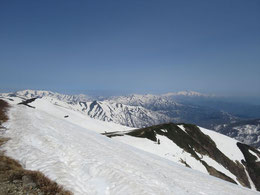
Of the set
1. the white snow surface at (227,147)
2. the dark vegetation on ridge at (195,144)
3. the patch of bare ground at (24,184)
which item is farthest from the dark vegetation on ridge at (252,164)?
the patch of bare ground at (24,184)

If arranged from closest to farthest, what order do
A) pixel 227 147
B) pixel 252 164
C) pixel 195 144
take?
pixel 195 144 < pixel 252 164 < pixel 227 147

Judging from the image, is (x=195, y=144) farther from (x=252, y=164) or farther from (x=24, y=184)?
(x=24, y=184)

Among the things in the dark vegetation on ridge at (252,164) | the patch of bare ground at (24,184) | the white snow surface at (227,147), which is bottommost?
the dark vegetation on ridge at (252,164)

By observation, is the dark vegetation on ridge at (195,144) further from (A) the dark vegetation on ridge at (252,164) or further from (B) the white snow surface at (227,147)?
(B) the white snow surface at (227,147)

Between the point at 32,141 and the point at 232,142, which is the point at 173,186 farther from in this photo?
the point at 232,142

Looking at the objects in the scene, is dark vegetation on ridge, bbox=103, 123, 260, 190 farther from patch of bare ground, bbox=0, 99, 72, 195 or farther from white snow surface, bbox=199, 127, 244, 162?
patch of bare ground, bbox=0, 99, 72, 195

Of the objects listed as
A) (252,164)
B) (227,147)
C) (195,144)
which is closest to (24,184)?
(195,144)

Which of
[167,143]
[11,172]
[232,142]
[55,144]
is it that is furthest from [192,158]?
[11,172]

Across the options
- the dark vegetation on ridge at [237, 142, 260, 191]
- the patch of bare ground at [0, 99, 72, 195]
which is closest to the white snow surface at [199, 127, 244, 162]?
A: the dark vegetation on ridge at [237, 142, 260, 191]

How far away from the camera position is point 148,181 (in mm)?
11977

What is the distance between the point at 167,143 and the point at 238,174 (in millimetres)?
40905

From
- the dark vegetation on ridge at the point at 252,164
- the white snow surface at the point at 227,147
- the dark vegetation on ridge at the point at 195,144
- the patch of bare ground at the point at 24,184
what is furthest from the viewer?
the white snow surface at the point at 227,147

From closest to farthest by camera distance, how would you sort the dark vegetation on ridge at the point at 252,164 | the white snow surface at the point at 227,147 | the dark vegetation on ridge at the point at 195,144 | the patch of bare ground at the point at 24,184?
the patch of bare ground at the point at 24,184 → the dark vegetation on ridge at the point at 195,144 → the dark vegetation on ridge at the point at 252,164 → the white snow surface at the point at 227,147

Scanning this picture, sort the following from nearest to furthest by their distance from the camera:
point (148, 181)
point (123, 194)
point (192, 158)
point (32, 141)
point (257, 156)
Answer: point (123, 194), point (148, 181), point (32, 141), point (192, 158), point (257, 156)
